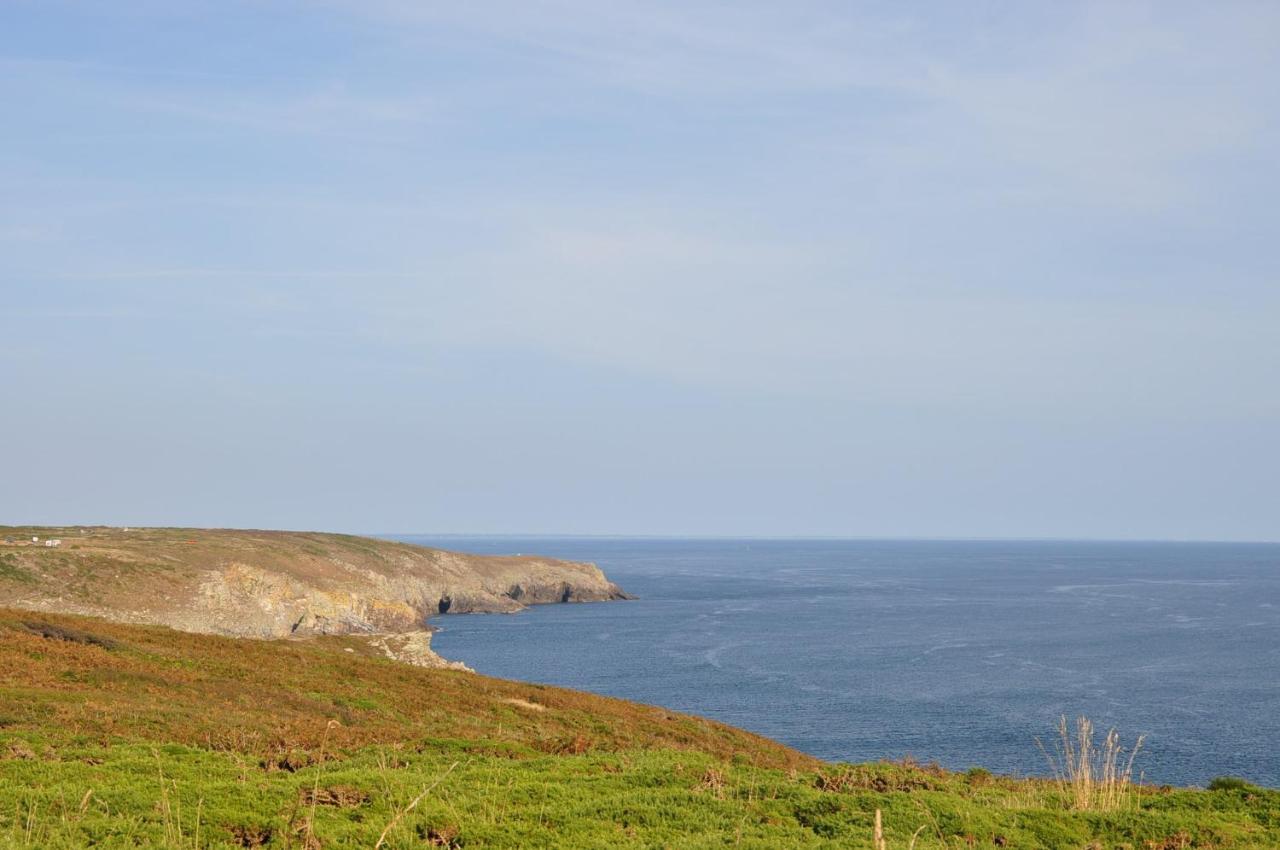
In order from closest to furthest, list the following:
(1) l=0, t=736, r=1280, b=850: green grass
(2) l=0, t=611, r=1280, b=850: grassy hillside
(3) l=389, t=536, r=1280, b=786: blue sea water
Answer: (1) l=0, t=736, r=1280, b=850: green grass
(2) l=0, t=611, r=1280, b=850: grassy hillside
(3) l=389, t=536, r=1280, b=786: blue sea water

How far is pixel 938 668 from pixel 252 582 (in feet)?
215

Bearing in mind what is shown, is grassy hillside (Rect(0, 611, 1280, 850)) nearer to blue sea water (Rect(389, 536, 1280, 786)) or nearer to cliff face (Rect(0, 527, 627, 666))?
blue sea water (Rect(389, 536, 1280, 786))

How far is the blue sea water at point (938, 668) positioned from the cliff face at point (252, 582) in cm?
1014

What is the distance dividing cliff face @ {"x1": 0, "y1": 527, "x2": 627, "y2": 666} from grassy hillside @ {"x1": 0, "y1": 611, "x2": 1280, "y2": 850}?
36393 millimetres

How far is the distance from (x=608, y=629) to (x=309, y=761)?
109m

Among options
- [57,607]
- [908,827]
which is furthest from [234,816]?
[57,607]

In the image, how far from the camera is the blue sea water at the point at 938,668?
5838cm

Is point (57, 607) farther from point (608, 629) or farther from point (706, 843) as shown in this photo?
point (706, 843)

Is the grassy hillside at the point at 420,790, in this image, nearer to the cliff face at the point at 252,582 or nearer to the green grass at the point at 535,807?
the green grass at the point at 535,807

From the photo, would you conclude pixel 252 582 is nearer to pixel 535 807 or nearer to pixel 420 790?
pixel 420 790

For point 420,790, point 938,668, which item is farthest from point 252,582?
point 420,790

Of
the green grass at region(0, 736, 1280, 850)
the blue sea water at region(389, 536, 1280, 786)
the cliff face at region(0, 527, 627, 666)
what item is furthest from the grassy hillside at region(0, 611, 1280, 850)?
the cliff face at region(0, 527, 627, 666)

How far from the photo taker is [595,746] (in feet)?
83.7

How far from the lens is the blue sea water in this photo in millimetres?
58375
